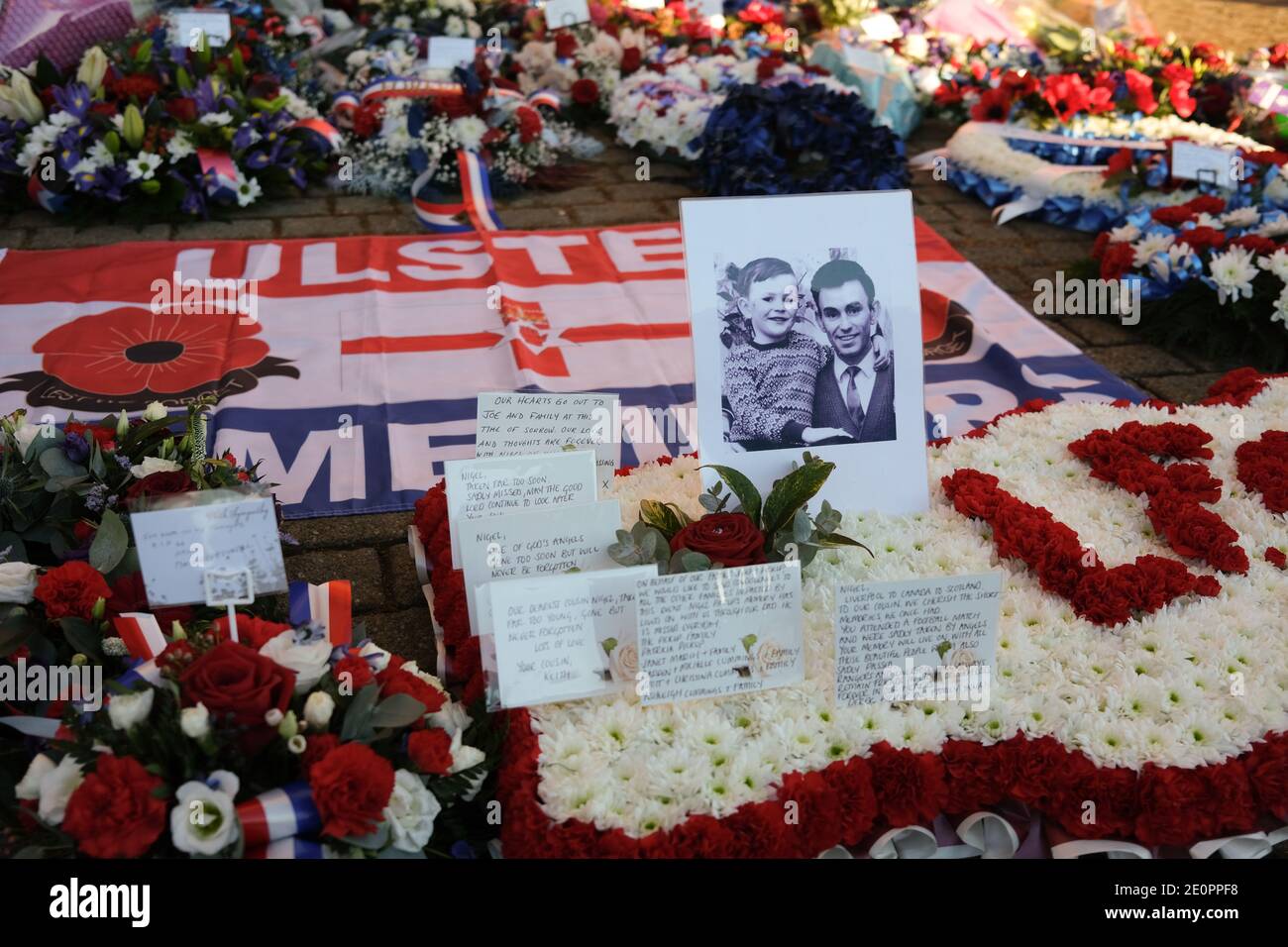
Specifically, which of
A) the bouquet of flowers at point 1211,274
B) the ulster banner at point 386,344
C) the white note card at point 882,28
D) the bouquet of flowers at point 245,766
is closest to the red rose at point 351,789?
the bouquet of flowers at point 245,766

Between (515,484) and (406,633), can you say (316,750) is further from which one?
(406,633)

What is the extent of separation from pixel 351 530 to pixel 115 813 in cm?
147

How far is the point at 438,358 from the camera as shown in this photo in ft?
12.0

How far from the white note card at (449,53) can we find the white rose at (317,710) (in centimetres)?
485

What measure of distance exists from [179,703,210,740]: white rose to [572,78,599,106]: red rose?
5.49 metres

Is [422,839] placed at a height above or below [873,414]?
below

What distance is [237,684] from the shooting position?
1.51 m

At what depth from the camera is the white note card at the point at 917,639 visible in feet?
5.80

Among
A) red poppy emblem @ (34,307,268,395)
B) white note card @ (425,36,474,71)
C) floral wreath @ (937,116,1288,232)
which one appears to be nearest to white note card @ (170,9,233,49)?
white note card @ (425,36,474,71)

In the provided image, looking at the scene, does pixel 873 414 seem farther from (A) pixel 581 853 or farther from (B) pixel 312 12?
(B) pixel 312 12

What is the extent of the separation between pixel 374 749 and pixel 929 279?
3.27m

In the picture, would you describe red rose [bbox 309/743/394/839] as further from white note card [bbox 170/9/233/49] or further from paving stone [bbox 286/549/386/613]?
white note card [bbox 170/9/233/49]

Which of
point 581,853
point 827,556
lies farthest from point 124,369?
point 581,853

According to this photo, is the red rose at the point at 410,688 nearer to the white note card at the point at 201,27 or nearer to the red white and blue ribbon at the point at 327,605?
the red white and blue ribbon at the point at 327,605
